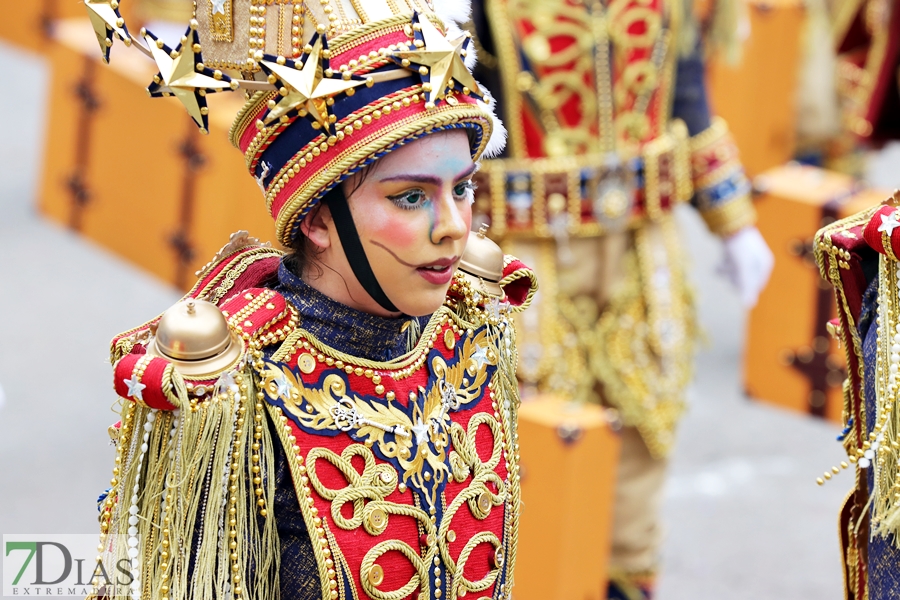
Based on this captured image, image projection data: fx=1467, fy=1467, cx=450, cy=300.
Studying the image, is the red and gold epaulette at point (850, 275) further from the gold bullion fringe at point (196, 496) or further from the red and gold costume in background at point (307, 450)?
the gold bullion fringe at point (196, 496)

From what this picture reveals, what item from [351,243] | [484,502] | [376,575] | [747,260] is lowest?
[376,575]

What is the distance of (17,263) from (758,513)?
3606mm

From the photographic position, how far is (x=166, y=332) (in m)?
1.89

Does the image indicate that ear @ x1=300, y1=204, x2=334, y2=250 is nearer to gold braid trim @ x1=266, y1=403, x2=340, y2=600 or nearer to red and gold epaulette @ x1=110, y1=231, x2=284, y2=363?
red and gold epaulette @ x1=110, y1=231, x2=284, y2=363

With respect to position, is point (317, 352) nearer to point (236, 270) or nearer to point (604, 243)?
point (236, 270)

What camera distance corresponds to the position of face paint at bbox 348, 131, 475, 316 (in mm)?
2025

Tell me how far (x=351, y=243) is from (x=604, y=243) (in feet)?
6.30

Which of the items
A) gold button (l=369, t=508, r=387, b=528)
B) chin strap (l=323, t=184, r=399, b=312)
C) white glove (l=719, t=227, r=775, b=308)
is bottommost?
gold button (l=369, t=508, r=387, b=528)

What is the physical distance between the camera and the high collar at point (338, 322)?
7.00 feet

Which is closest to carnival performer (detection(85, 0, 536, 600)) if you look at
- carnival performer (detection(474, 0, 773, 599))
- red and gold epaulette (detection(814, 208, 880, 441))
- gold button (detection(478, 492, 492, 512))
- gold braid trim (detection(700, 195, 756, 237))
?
gold button (detection(478, 492, 492, 512))

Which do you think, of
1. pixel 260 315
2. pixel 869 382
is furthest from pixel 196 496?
pixel 869 382

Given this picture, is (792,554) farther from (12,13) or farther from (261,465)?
(12,13)

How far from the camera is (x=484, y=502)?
2.26 meters

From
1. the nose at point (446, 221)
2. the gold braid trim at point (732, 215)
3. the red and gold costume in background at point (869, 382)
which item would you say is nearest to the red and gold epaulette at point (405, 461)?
the nose at point (446, 221)
